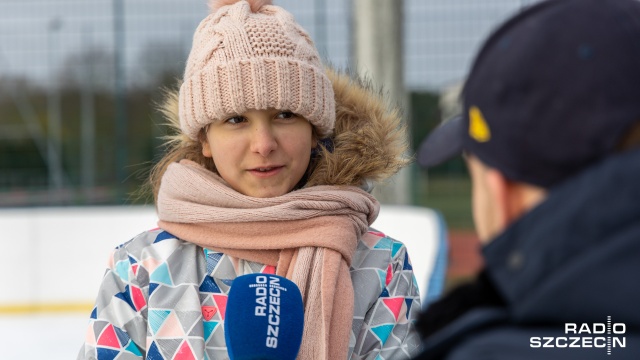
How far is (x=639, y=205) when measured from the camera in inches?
23.5

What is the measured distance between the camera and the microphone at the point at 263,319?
0.93m

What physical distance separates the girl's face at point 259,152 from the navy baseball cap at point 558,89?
0.70 meters

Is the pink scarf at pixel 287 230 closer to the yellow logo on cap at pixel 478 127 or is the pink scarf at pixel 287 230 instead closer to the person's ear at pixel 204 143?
the person's ear at pixel 204 143

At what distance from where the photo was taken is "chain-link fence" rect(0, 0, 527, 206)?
5.45 m

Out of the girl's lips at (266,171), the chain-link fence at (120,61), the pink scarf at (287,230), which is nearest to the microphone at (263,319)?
the pink scarf at (287,230)

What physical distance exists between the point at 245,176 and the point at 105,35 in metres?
4.90

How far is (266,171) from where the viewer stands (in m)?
1.39

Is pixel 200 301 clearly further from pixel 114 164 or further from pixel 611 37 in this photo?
pixel 114 164

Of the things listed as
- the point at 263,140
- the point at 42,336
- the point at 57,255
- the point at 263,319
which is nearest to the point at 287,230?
the point at 263,140

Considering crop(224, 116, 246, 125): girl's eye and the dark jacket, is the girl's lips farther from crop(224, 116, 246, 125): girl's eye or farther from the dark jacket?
the dark jacket

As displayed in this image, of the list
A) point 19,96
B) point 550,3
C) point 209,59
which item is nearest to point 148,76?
point 19,96

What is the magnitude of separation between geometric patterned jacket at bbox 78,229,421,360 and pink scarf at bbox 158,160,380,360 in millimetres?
30

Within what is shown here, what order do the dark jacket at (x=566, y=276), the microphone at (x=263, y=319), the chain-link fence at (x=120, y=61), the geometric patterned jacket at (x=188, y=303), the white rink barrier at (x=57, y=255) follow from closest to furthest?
the dark jacket at (x=566, y=276) → the microphone at (x=263, y=319) → the geometric patterned jacket at (x=188, y=303) → the white rink barrier at (x=57, y=255) → the chain-link fence at (x=120, y=61)

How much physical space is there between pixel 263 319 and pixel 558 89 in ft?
1.56
